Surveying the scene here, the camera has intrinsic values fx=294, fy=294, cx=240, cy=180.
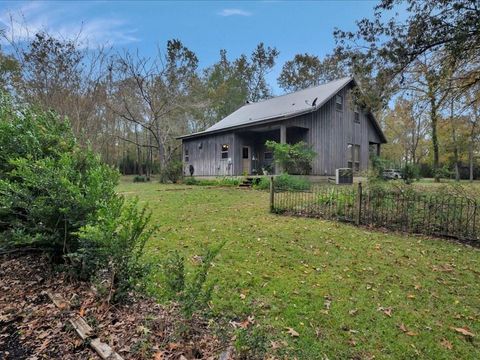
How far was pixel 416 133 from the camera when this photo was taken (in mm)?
38188

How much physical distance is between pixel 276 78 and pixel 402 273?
3797cm

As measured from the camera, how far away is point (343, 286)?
3965 millimetres

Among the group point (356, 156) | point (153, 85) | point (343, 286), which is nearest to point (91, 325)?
point (343, 286)

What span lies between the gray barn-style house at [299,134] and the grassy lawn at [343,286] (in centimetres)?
1078

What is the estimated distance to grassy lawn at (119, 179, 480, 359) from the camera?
2.90 meters

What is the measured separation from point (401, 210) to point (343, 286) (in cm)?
362

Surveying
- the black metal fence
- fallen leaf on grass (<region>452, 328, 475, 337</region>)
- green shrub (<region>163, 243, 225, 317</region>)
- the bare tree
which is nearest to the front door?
the bare tree

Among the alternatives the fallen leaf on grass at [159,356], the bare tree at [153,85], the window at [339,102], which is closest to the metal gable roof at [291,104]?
the window at [339,102]

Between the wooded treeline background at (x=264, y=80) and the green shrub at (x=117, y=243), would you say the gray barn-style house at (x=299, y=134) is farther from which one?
the green shrub at (x=117, y=243)

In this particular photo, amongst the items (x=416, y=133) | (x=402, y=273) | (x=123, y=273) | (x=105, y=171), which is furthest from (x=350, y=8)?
(x=416, y=133)

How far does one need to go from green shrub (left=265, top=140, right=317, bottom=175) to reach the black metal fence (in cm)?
721

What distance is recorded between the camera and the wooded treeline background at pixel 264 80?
6559 millimetres

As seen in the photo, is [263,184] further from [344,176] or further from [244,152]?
[244,152]

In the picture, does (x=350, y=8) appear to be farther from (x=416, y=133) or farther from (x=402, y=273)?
(x=416, y=133)
